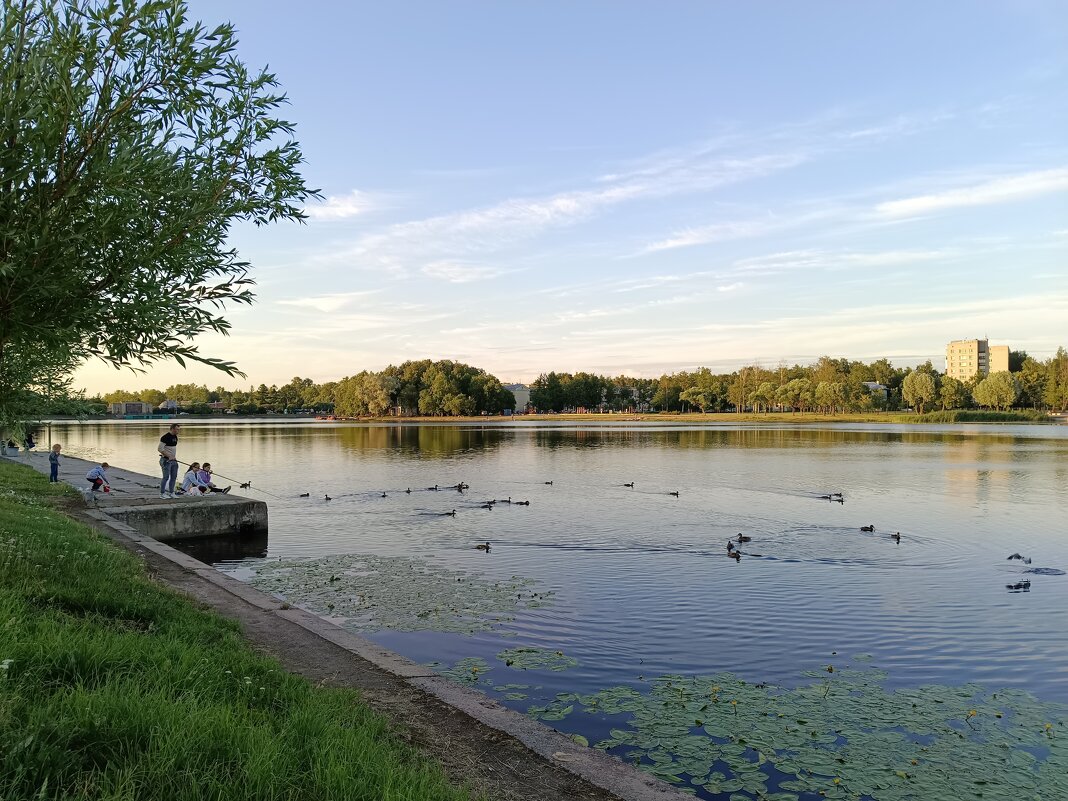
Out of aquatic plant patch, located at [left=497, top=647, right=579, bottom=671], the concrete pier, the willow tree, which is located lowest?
aquatic plant patch, located at [left=497, top=647, right=579, bottom=671]

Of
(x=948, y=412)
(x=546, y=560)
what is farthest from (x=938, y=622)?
(x=948, y=412)

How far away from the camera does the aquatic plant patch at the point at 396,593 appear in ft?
50.2

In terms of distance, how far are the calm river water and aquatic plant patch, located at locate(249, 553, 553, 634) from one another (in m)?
0.64

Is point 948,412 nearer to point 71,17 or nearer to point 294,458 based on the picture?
point 294,458

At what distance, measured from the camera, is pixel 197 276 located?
8.92 meters

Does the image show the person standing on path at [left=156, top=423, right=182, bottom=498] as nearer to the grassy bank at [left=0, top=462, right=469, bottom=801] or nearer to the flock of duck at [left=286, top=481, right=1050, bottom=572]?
the flock of duck at [left=286, top=481, right=1050, bottom=572]

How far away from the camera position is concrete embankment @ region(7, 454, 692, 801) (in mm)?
6688

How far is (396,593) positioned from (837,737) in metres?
10.7

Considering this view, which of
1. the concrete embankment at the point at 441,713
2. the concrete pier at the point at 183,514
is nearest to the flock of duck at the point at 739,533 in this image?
the concrete pier at the point at 183,514

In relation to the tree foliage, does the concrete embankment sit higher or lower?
lower

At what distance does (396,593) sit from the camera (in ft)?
57.8

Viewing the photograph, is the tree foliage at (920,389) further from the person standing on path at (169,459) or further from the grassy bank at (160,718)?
the grassy bank at (160,718)

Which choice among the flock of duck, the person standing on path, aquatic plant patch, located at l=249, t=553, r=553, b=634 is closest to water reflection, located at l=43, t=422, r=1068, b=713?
the flock of duck

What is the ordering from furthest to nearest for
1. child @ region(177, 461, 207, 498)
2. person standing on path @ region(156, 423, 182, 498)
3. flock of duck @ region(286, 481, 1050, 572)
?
child @ region(177, 461, 207, 498)
person standing on path @ region(156, 423, 182, 498)
flock of duck @ region(286, 481, 1050, 572)
